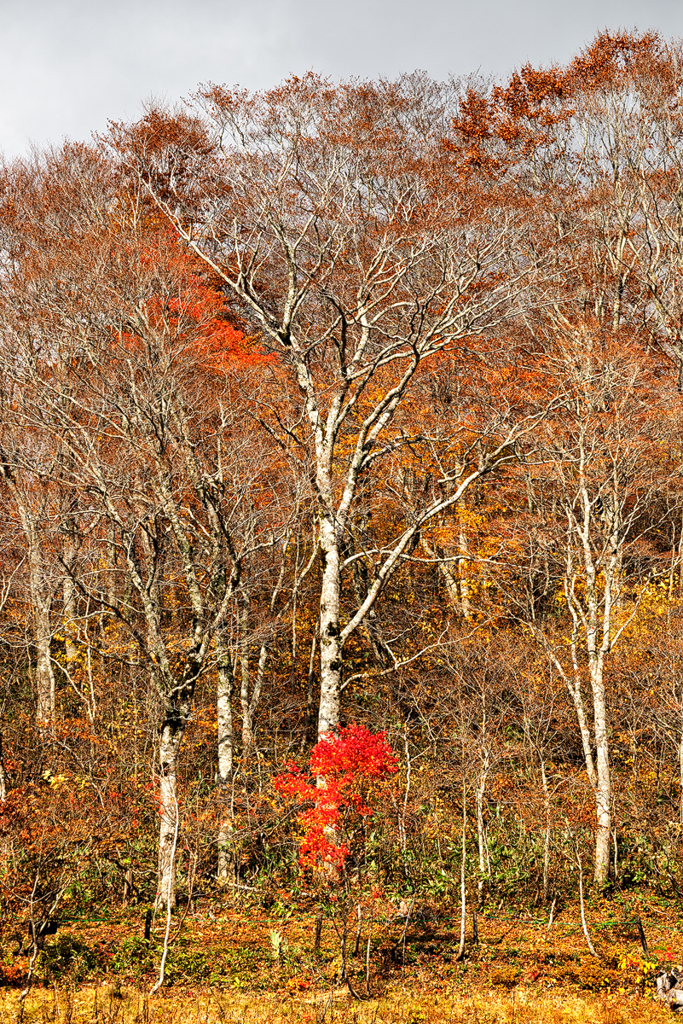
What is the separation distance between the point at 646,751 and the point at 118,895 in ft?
29.5

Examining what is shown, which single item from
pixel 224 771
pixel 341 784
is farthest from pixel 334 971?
pixel 224 771

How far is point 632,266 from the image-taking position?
68.5 ft

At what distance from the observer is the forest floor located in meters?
7.55

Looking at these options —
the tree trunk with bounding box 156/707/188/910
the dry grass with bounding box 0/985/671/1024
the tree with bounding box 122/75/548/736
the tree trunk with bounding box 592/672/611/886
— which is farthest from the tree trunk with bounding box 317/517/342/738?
the tree trunk with bounding box 592/672/611/886

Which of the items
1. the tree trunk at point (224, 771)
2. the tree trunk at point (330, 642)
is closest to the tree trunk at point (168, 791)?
the tree trunk at point (224, 771)

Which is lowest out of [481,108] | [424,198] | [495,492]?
[495,492]

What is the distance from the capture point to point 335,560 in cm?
1226

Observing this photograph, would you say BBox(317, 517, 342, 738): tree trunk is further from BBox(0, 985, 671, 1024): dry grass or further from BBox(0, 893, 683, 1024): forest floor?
BBox(0, 985, 671, 1024): dry grass

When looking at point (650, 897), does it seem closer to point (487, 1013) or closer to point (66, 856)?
point (487, 1013)

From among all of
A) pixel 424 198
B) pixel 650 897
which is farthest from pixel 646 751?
pixel 424 198

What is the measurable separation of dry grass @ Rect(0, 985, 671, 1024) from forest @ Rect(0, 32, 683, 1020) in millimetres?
473

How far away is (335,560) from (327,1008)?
6.38 m

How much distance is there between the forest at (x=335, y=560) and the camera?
10672mm

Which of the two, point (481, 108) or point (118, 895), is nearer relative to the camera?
point (118, 895)
